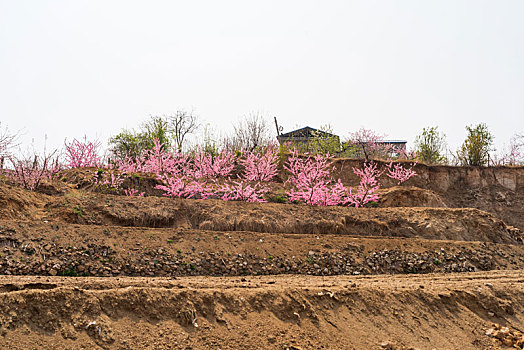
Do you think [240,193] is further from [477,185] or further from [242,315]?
[477,185]

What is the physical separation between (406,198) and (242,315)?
11.9 metres

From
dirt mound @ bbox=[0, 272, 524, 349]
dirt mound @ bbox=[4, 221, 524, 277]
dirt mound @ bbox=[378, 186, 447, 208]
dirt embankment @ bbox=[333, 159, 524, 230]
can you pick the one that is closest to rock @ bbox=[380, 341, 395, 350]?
dirt mound @ bbox=[0, 272, 524, 349]

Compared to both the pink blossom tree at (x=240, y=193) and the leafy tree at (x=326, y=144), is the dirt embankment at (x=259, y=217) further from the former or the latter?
the leafy tree at (x=326, y=144)

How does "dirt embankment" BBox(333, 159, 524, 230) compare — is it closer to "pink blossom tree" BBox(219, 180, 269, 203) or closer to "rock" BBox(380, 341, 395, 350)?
"pink blossom tree" BBox(219, 180, 269, 203)

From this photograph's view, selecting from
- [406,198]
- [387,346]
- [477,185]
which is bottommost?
[387,346]

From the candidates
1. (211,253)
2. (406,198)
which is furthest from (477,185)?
(211,253)

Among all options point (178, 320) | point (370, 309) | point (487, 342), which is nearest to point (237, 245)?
point (370, 309)

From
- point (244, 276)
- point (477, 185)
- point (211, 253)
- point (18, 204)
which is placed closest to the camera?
point (244, 276)

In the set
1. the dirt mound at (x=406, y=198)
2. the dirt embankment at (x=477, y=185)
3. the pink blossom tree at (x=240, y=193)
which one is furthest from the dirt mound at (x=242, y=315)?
the dirt embankment at (x=477, y=185)

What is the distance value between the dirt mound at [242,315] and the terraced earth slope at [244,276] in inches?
0.6

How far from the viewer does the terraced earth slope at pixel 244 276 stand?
169 inches

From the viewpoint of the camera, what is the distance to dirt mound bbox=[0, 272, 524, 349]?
4.01 m

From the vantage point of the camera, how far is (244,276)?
7715 mm

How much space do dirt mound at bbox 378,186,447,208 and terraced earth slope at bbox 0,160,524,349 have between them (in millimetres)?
2501
